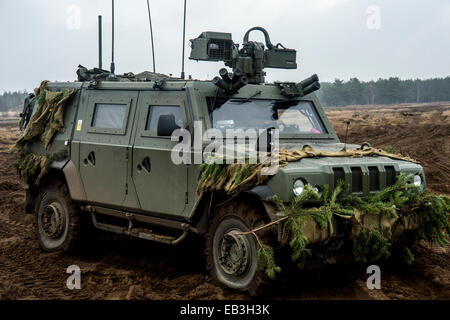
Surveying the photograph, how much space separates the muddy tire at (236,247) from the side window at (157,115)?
→ 3.90ft

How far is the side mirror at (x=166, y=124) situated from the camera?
263 inches

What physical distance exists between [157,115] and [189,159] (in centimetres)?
92

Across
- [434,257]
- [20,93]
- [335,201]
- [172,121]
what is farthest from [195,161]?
[20,93]

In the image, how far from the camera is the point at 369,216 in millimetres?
Result: 5727

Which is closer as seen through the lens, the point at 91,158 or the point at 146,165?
the point at 146,165

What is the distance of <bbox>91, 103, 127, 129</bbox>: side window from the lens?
7.61m

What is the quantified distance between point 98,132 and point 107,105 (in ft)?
1.15

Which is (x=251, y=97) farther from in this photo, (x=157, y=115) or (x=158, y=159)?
(x=158, y=159)

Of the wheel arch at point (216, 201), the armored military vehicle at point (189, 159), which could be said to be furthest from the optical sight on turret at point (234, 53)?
the wheel arch at point (216, 201)

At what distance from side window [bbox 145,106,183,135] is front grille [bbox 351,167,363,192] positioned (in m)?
1.94

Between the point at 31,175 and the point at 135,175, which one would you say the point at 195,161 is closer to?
the point at 135,175

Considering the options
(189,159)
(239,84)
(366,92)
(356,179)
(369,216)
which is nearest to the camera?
(369,216)

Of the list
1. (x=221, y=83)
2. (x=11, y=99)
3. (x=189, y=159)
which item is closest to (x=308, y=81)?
(x=221, y=83)

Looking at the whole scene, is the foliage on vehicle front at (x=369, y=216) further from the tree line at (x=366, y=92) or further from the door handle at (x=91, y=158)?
the tree line at (x=366, y=92)
